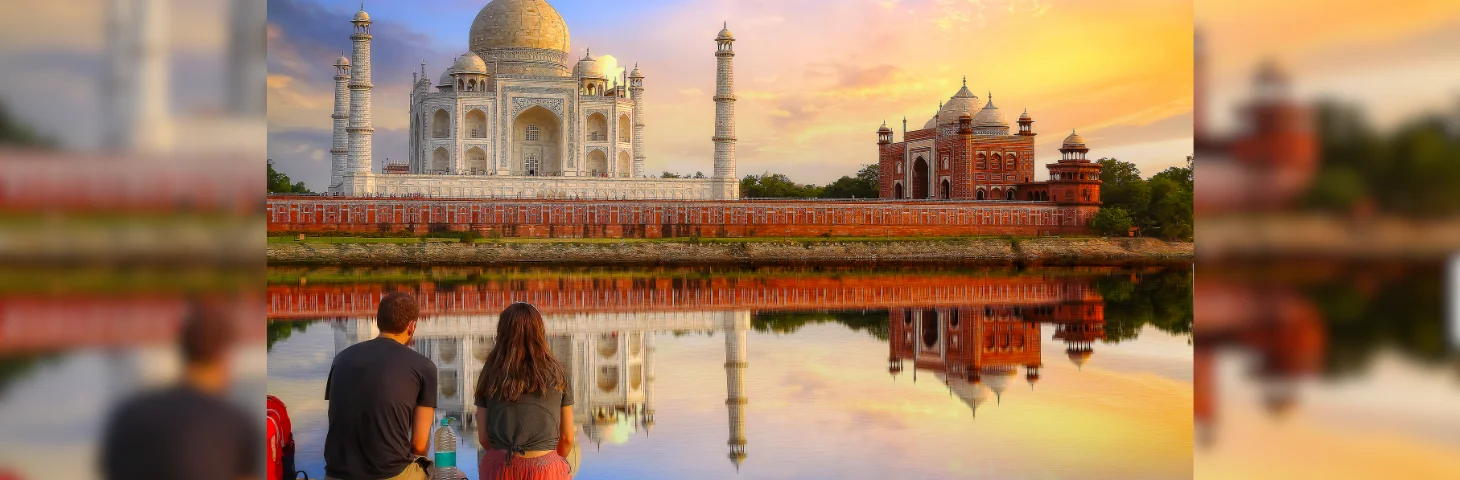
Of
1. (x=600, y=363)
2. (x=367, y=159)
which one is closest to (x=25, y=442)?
(x=600, y=363)

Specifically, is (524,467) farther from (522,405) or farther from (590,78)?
(590,78)

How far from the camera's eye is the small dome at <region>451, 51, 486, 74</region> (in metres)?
40.9

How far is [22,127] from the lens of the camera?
1729 mm

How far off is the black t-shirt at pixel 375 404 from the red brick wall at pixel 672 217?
1220 inches

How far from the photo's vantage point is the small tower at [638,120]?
140 ft

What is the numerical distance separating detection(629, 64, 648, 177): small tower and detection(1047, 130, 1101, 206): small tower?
15.2 meters

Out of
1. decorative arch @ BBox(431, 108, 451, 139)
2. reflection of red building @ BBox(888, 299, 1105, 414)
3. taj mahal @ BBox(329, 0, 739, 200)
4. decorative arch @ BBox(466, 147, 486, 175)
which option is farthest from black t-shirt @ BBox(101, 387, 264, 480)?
decorative arch @ BBox(431, 108, 451, 139)

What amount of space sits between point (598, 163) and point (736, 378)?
29.2m

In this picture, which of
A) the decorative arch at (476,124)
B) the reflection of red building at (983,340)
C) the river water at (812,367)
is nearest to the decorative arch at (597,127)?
the decorative arch at (476,124)

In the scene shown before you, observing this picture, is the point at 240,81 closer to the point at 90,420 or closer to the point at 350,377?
the point at 90,420

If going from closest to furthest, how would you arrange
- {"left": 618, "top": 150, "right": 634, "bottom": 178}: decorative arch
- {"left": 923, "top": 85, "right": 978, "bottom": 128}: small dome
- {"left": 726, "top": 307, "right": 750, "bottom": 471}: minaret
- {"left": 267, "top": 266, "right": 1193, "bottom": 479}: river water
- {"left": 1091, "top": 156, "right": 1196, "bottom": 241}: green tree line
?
{"left": 267, "top": 266, "right": 1193, "bottom": 479}: river water → {"left": 726, "top": 307, "right": 750, "bottom": 471}: minaret → {"left": 1091, "top": 156, "right": 1196, "bottom": 241}: green tree line → {"left": 618, "top": 150, "right": 634, "bottom": 178}: decorative arch → {"left": 923, "top": 85, "right": 978, "bottom": 128}: small dome

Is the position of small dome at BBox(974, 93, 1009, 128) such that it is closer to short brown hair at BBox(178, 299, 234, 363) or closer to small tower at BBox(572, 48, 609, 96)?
small tower at BBox(572, 48, 609, 96)

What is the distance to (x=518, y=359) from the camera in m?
Result: 3.98

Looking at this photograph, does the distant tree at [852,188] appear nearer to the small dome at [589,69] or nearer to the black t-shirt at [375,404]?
the small dome at [589,69]
